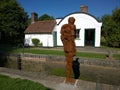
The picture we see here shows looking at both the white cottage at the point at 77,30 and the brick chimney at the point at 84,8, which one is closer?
the white cottage at the point at 77,30

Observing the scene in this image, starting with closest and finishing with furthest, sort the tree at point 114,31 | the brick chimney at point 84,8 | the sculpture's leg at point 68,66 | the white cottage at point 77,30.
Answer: the sculpture's leg at point 68,66
the tree at point 114,31
the white cottage at point 77,30
the brick chimney at point 84,8

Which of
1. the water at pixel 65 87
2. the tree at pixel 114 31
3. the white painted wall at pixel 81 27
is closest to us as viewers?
the water at pixel 65 87

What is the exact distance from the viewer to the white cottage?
2106cm

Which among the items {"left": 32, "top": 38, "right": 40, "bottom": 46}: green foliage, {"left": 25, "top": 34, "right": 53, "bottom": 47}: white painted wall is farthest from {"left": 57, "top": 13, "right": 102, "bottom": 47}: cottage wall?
{"left": 32, "top": 38, "right": 40, "bottom": 46}: green foliage

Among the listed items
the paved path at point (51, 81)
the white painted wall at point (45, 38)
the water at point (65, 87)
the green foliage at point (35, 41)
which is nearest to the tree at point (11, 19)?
the white painted wall at point (45, 38)

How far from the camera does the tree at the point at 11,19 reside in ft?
89.2

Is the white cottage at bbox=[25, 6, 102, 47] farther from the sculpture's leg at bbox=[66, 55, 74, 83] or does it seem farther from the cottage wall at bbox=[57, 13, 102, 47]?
the sculpture's leg at bbox=[66, 55, 74, 83]

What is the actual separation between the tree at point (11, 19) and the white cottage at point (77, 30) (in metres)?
3.95

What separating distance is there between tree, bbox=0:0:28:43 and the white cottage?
395cm

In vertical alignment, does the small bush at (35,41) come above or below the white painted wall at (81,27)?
below

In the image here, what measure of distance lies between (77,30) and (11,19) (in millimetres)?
12390

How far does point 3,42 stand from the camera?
3075cm

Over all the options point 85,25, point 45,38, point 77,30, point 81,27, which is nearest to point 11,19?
point 45,38

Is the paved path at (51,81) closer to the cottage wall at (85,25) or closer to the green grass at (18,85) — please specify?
the green grass at (18,85)
